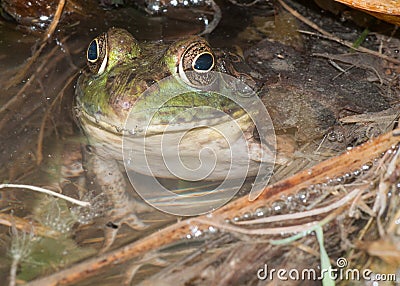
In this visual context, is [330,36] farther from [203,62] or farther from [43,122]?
[43,122]

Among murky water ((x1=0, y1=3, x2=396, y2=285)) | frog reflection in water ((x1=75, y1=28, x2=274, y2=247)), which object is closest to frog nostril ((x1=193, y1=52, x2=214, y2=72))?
frog reflection in water ((x1=75, y1=28, x2=274, y2=247))

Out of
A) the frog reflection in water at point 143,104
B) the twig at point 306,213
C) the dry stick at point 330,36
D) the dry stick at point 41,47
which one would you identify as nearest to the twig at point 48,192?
the frog reflection in water at point 143,104

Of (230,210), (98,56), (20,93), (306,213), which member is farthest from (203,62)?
(20,93)

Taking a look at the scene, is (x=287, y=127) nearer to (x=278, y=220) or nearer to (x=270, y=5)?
(x=278, y=220)

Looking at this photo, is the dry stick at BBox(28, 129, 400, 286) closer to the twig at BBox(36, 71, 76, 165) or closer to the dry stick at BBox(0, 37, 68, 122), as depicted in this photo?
the twig at BBox(36, 71, 76, 165)

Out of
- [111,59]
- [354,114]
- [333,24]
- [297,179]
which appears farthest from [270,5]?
[297,179]
